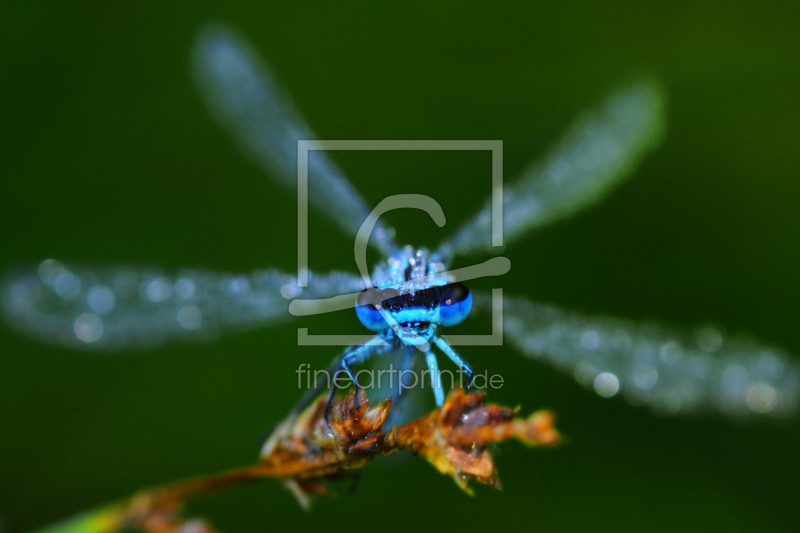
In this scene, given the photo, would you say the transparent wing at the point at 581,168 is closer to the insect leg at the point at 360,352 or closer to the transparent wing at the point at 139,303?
the insect leg at the point at 360,352

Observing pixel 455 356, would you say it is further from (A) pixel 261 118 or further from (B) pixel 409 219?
(A) pixel 261 118

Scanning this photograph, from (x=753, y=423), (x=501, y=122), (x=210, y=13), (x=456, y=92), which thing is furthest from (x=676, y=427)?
(x=210, y=13)

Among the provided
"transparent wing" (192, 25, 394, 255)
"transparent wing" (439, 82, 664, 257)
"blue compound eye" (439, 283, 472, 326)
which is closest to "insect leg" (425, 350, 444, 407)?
"blue compound eye" (439, 283, 472, 326)

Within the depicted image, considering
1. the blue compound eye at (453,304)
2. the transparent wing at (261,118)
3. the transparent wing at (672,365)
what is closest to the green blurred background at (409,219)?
the transparent wing at (261,118)

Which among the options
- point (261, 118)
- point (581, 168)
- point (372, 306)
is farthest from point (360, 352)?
point (261, 118)

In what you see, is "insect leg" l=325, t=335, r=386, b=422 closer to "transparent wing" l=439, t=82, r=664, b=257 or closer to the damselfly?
the damselfly

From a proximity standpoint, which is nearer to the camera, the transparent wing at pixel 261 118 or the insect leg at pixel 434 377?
the insect leg at pixel 434 377
